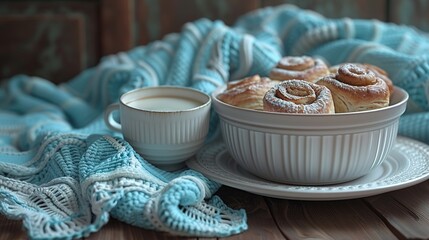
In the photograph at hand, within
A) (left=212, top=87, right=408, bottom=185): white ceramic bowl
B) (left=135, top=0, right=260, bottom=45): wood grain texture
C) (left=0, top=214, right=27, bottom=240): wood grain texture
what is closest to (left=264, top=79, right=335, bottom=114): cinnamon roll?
(left=212, top=87, right=408, bottom=185): white ceramic bowl

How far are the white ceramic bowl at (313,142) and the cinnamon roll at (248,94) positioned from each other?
2 centimetres

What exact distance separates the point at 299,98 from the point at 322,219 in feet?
0.42

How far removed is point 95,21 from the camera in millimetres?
1112

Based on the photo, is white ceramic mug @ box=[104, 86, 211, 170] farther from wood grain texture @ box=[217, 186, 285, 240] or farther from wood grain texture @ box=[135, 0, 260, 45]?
wood grain texture @ box=[135, 0, 260, 45]

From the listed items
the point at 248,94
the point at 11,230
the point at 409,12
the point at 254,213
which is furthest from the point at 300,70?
the point at 409,12

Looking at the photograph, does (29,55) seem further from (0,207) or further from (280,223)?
(280,223)

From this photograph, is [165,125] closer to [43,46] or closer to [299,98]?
[299,98]

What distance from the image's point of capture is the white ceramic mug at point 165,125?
0.70 metres

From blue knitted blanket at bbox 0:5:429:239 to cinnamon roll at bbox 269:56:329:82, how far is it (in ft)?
0.35

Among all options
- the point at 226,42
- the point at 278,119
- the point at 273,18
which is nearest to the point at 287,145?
the point at 278,119

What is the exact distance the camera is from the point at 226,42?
889mm

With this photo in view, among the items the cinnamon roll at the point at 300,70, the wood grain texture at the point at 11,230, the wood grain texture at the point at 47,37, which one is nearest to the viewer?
the wood grain texture at the point at 11,230

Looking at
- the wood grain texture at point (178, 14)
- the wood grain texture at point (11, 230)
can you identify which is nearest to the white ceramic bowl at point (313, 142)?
the wood grain texture at point (11, 230)

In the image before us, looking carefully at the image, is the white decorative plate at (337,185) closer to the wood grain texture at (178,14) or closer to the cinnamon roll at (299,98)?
the cinnamon roll at (299,98)
